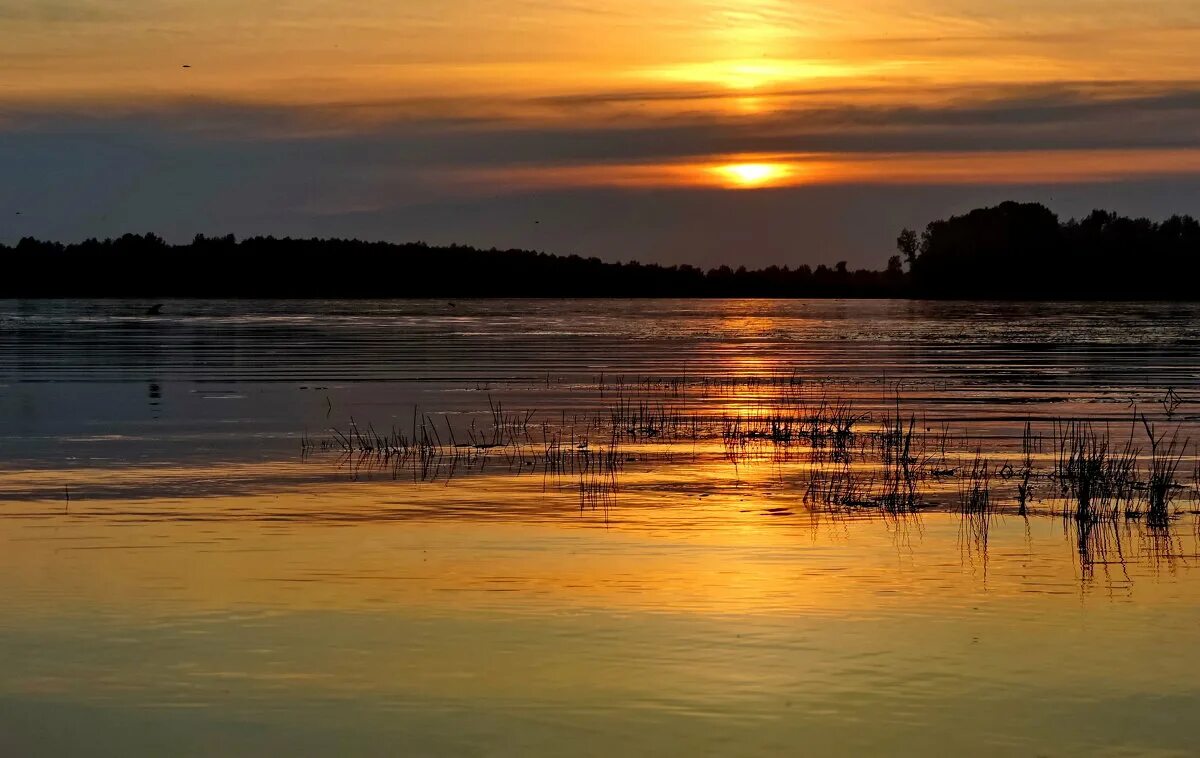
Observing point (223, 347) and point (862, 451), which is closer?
point (862, 451)

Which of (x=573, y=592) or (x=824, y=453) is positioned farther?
(x=824, y=453)

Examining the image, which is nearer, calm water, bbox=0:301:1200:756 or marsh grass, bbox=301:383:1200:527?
calm water, bbox=0:301:1200:756

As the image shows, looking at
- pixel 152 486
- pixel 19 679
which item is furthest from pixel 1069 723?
pixel 152 486

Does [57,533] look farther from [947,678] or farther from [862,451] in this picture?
[862,451]

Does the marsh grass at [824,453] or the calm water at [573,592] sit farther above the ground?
the marsh grass at [824,453]

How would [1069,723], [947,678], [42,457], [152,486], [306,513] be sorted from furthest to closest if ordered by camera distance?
[42,457]
[152,486]
[306,513]
[947,678]
[1069,723]

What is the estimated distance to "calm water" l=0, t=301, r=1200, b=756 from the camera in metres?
11.1

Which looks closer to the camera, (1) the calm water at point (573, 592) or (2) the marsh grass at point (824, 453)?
(1) the calm water at point (573, 592)

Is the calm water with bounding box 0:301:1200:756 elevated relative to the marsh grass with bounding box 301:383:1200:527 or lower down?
lower down

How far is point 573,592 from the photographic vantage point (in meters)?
15.0

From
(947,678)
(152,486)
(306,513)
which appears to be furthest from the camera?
(152,486)

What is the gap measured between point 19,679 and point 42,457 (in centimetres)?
1507

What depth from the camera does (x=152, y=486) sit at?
2255 centimetres

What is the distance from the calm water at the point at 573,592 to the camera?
11.1m
